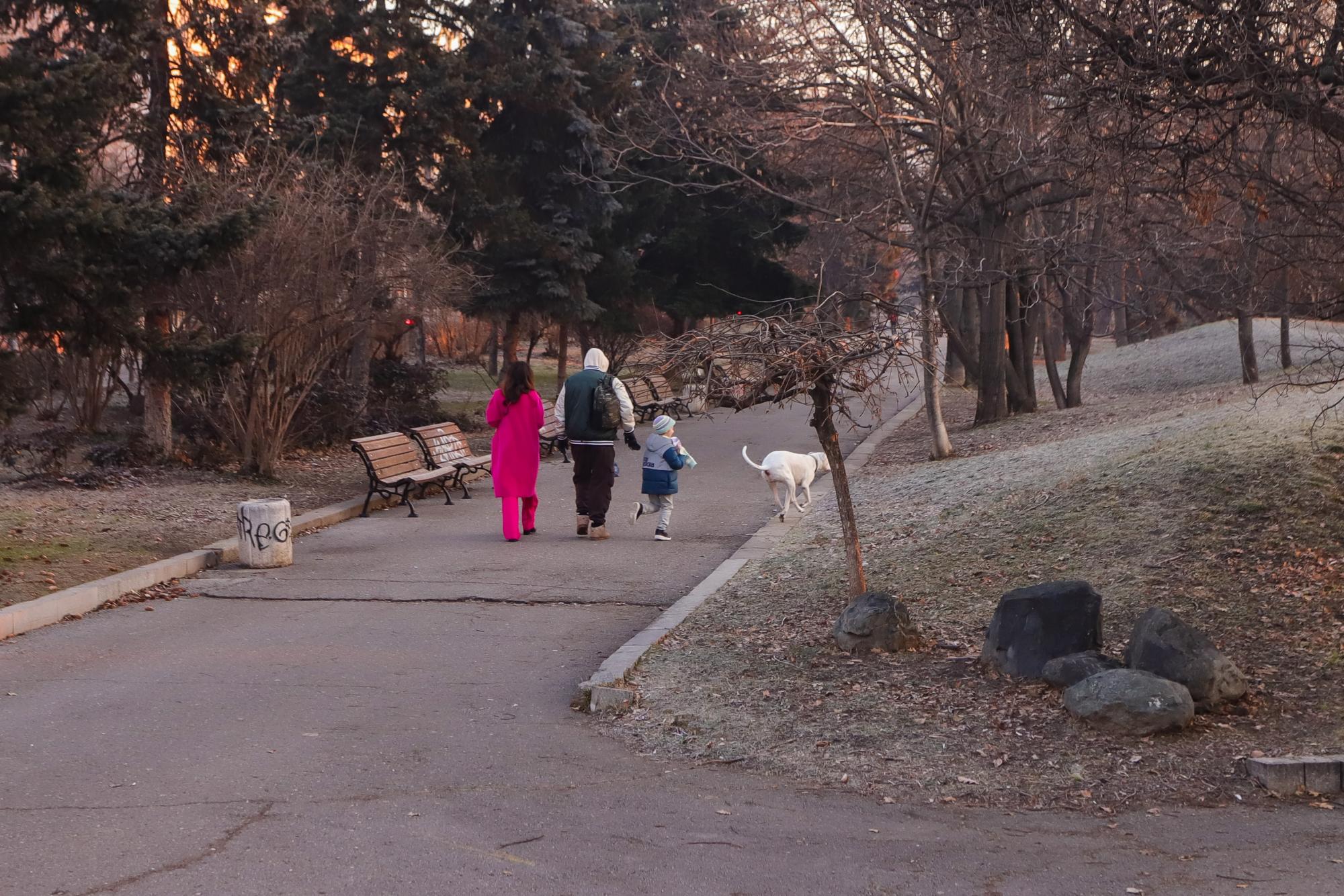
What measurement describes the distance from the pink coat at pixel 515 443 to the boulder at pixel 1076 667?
6723mm

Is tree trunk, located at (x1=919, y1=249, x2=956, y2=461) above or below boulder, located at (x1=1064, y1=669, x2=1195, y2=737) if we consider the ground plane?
above

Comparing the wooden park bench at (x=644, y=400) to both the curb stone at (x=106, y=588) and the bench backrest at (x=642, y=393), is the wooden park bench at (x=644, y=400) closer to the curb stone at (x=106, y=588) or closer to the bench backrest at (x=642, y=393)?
the bench backrest at (x=642, y=393)

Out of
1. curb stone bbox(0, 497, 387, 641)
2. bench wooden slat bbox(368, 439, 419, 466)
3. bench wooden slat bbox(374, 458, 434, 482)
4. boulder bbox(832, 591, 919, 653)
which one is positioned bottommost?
Result: boulder bbox(832, 591, 919, 653)

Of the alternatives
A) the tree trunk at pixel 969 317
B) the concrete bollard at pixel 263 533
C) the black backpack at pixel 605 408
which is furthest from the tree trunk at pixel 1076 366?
the concrete bollard at pixel 263 533

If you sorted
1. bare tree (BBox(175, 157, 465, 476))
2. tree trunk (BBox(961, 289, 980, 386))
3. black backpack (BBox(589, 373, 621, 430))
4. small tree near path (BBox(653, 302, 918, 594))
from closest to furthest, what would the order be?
small tree near path (BBox(653, 302, 918, 594)) < black backpack (BBox(589, 373, 621, 430)) < bare tree (BBox(175, 157, 465, 476)) < tree trunk (BBox(961, 289, 980, 386))

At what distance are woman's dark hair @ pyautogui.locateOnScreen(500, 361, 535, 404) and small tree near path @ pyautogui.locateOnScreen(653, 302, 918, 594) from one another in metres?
4.99

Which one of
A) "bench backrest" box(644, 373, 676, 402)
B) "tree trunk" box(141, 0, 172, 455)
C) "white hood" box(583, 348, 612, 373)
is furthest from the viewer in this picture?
"bench backrest" box(644, 373, 676, 402)

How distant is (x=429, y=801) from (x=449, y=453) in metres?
11.6

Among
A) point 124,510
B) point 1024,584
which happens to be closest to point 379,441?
point 124,510

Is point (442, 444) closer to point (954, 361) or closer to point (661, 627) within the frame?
point (661, 627)

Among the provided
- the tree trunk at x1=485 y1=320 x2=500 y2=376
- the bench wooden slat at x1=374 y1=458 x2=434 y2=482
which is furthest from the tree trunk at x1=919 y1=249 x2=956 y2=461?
the tree trunk at x1=485 y1=320 x2=500 y2=376

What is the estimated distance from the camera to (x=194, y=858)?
4.85 m

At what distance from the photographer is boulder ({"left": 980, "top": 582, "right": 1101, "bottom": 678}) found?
696 cm

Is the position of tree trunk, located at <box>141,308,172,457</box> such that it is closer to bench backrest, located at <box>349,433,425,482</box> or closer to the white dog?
bench backrest, located at <box>349,433,425,482</box>
